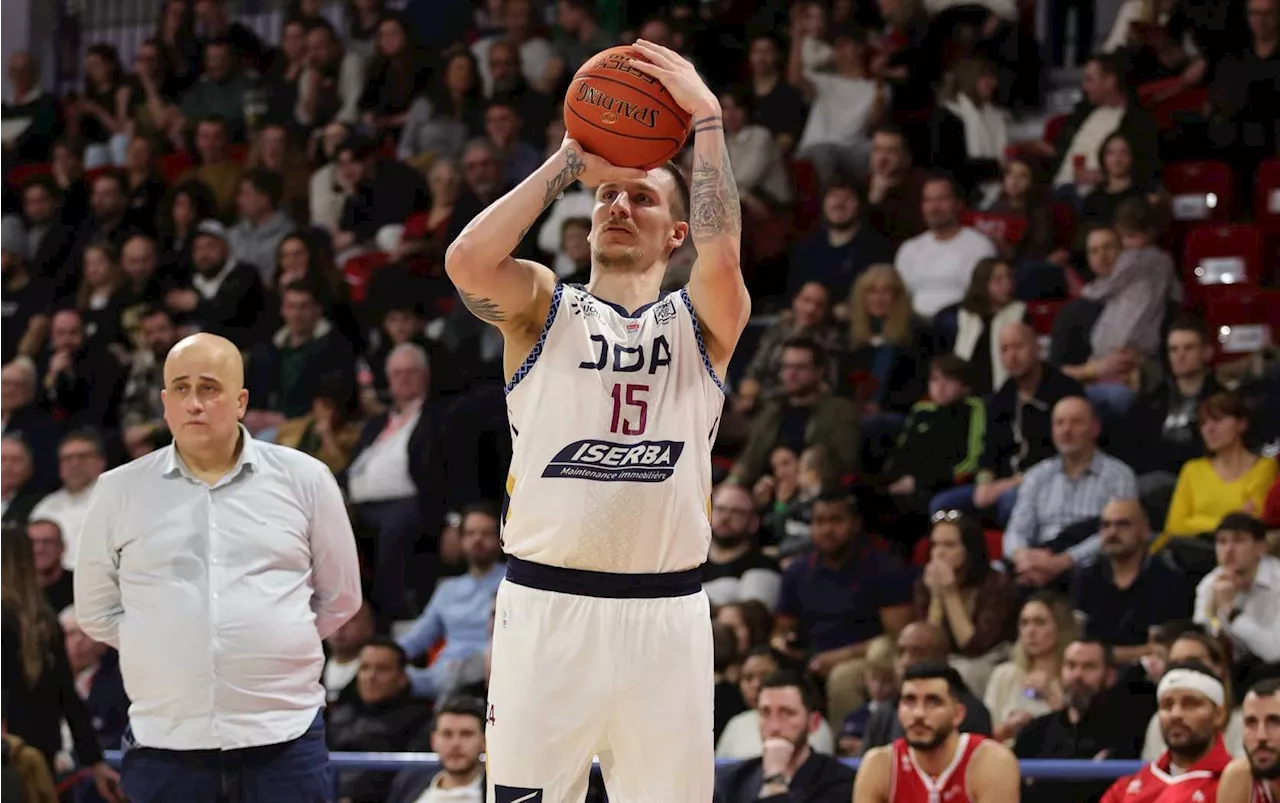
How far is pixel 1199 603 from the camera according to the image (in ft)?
27.5

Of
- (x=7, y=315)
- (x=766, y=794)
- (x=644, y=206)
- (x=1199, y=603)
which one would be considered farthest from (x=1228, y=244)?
(x=7, y=315)

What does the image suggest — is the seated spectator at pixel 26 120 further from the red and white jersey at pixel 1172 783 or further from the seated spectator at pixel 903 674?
the red and white jersey at pixel 1172 783

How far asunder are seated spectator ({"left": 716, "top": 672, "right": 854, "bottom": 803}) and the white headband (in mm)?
1322

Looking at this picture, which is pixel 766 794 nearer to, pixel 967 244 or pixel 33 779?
pixel 33 779

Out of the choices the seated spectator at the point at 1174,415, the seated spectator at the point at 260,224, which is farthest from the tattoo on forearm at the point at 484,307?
the seated spectator at the point at 260,224

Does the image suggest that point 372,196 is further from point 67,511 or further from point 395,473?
point 67,511

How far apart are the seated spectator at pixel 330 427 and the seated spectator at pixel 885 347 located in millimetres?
3032

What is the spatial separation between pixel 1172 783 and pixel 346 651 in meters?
4.60

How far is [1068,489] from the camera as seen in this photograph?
9.38 metres

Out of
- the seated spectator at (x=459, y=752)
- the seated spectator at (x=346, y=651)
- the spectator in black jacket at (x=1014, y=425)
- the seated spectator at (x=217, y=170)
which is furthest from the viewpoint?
the seated spectator at (x=217, y=170)

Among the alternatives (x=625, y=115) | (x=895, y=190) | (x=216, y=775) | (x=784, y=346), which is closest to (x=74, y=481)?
(x=784, y=346)

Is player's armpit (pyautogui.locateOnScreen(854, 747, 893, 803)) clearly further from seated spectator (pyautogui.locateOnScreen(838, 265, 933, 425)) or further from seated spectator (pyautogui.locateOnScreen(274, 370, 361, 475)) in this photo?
seated spectator (pyautogui.locateOnScreen(274, 370, 361, 475))

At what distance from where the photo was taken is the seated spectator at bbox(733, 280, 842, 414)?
1097 cm

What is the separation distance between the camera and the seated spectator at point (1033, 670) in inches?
324
